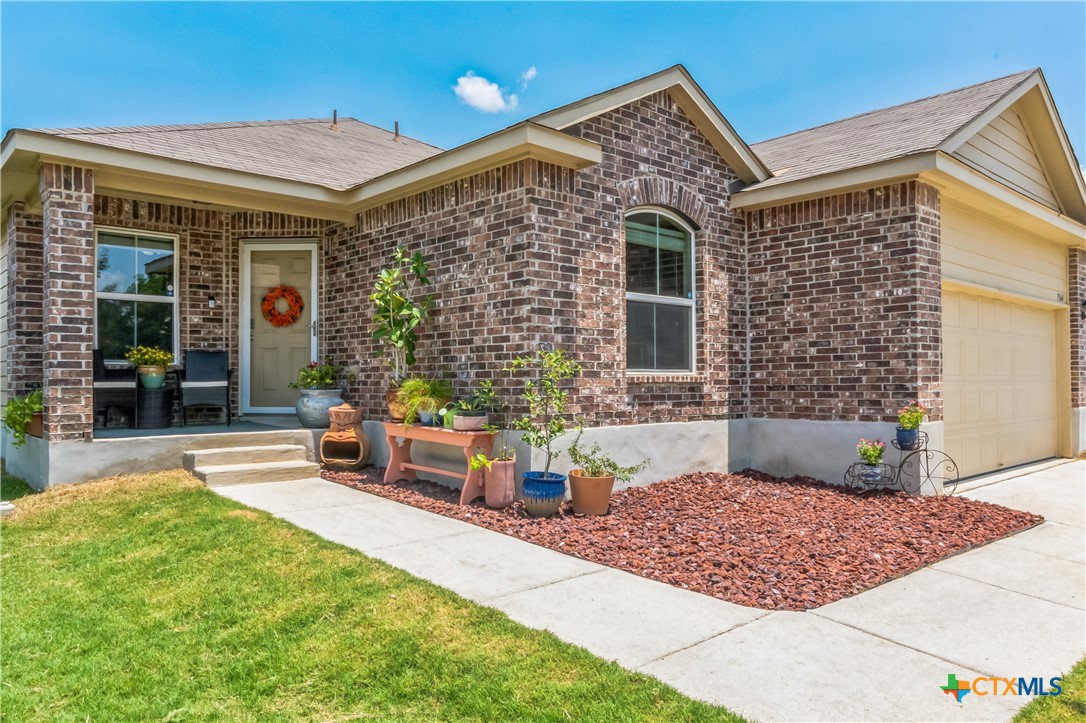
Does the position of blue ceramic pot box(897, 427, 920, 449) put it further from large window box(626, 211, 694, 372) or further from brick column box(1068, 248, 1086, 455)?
brick column box(1068, 248, 1086, 455)

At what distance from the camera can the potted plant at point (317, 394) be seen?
7.93 meters

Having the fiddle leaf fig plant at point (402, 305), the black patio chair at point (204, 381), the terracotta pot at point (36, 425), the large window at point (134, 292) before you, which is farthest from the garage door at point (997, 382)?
the terracotta pot at point (36, 425)

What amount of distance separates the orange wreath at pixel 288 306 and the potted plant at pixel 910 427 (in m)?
7.11

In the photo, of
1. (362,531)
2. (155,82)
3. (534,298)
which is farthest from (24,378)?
(534,298)

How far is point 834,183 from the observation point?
7113mm

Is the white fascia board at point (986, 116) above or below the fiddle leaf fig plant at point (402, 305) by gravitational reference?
above

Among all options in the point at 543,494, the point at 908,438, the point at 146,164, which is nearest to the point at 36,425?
the point at 146,164

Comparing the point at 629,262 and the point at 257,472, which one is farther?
the point at 629,262

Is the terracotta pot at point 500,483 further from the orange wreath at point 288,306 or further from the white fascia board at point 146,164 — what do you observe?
the orange wreath at point 288,306

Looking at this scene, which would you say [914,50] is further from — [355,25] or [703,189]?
[355,25]

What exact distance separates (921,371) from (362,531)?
5411mm

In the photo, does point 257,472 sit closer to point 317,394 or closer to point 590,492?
point 317,394

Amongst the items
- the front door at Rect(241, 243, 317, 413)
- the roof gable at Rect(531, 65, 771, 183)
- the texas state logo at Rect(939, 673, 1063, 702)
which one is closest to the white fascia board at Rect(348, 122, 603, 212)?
the roof gable at Rect(531, 65, 771, 183)

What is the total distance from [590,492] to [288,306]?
17.4 feet
